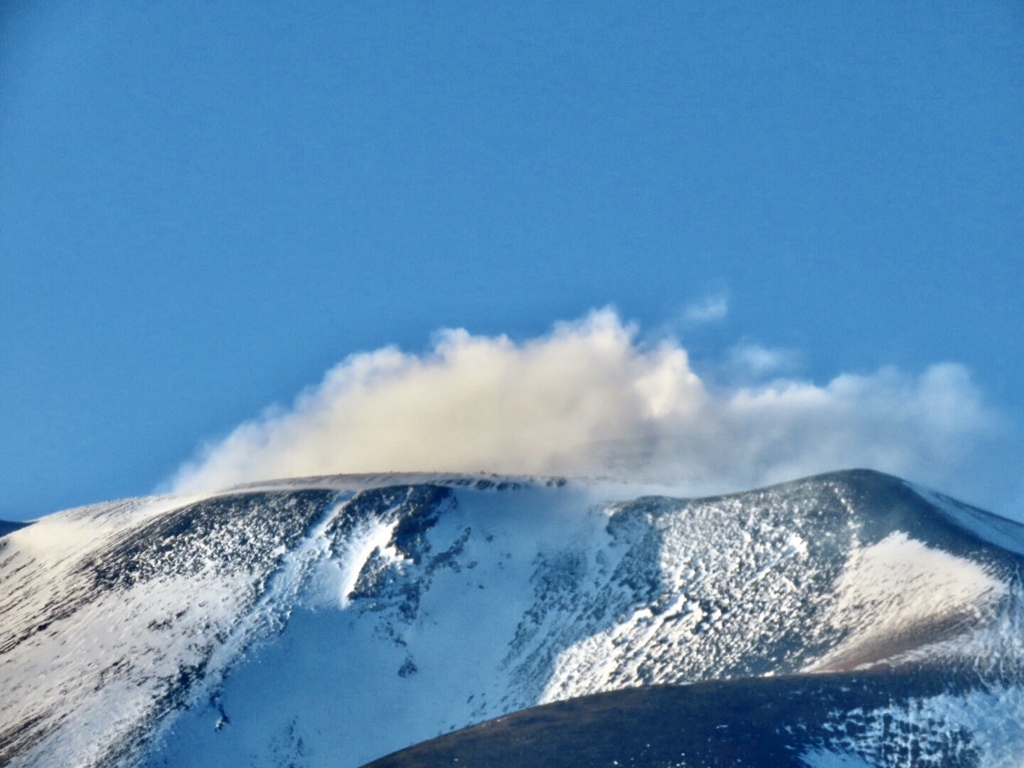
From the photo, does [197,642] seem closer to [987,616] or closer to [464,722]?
[464,722]

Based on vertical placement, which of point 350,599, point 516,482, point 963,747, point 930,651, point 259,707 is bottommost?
point 963,747

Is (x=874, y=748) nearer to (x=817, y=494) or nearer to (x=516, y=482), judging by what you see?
(x=817, y=494)

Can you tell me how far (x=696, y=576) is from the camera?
112250 millimetres

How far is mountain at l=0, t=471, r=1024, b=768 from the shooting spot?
7412cm

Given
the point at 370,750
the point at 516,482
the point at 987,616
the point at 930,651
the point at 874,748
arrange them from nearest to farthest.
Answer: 1. the point at 874,748
2. the point at 930,651
3. the point at 987,616
4. the point at 370,750
5. the point at 516,482

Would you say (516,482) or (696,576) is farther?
(516,482)

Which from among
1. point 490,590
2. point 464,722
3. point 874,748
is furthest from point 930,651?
point 490,590

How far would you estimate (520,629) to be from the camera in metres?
114

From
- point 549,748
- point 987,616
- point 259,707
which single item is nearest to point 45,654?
point 259,707

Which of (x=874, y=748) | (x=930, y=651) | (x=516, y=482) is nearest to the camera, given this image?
(x=874, y=748)

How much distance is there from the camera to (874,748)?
232 ft

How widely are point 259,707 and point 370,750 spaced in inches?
360

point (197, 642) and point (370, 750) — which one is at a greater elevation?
point (197, 642)

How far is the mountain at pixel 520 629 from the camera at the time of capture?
74.1 metres
